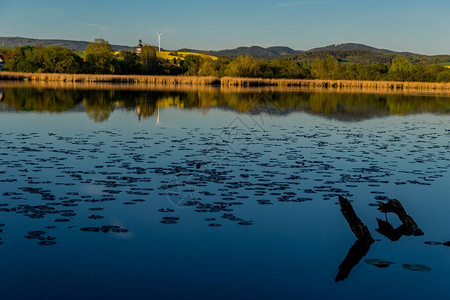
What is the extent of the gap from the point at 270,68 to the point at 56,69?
6065cm

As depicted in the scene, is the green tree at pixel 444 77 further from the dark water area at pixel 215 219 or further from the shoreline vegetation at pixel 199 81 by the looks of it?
the dark water area at pixel 215 219

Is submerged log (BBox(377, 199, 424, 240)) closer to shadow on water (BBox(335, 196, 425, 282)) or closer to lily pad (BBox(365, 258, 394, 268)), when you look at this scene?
shadow on water (BBox(335, 196, 425, 282))

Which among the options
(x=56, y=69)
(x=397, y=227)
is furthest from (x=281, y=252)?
(x=56, y=69)

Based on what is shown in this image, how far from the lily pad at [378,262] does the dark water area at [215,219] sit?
40mm

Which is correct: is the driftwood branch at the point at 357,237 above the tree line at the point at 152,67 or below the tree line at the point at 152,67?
below

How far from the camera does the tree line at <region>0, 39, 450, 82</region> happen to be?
117 meters

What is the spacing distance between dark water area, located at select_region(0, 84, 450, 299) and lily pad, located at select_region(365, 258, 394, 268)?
0.04 m

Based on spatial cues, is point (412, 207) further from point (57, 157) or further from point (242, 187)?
point (57, 157)

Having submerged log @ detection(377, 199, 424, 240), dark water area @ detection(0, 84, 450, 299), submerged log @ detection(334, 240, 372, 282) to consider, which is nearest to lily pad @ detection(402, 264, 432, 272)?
dark water area @ detection(0, 84, 450, 299)

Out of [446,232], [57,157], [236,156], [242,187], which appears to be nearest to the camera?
[446,232]

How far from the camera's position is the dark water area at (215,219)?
7.54 metres

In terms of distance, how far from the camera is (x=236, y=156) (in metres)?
18.1

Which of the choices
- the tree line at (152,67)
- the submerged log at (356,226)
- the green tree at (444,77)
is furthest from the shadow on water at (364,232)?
the green tree at (444,77)

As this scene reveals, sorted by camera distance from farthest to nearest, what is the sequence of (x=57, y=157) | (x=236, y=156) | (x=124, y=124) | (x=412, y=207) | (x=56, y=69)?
(x=56, y=69) → (x=124, y=124) → (x=236, y=156) → (x=57, y=157) → (x=412, y=207)
